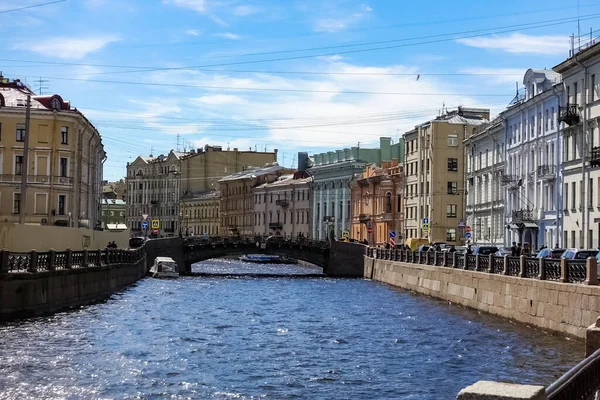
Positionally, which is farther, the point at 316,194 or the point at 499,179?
the point at 316,194

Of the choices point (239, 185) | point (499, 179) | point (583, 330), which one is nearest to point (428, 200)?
point (499, 179)

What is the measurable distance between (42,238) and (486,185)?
42.8 meters

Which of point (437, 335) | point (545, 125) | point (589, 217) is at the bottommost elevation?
point (437, 335)

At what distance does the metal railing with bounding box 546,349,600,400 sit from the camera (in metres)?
8.02

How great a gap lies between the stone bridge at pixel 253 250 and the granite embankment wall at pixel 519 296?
2583 centimetres

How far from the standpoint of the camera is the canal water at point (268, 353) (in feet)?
62.3

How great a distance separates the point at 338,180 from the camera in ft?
380

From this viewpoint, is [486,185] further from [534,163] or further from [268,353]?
[268,353]

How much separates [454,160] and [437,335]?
60.8m

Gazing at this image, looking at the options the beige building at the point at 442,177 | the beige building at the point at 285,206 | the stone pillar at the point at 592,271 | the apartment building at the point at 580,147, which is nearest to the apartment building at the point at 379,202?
the beige building at the point at 442,177

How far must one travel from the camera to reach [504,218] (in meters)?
69.1

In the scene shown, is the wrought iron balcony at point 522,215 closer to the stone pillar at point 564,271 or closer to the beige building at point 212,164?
the stone pillar at point 564,271

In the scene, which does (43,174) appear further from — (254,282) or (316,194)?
(316,194)

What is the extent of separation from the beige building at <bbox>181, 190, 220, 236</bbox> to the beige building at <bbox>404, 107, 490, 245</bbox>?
60.4 m
